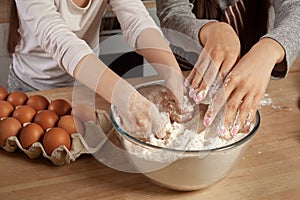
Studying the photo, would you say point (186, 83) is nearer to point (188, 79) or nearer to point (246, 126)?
point (188, 79)

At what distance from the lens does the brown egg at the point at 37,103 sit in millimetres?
958

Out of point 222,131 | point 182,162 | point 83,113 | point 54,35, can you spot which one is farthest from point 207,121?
point 54,35

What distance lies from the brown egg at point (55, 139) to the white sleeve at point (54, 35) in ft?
0.40

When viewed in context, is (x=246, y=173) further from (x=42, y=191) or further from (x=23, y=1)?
(x=23, y=1)

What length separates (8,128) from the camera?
876mm

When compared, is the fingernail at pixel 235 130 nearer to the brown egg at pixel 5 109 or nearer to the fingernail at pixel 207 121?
the fingernail at pixel 207 121

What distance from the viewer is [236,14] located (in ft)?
4.60

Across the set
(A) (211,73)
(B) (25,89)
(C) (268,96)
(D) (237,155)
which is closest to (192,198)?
(D) (237,155)

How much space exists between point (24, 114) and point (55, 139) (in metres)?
0.11

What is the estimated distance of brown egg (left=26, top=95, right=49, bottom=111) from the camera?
37.7 inches

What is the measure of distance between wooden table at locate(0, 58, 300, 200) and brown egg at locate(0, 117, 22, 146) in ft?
0.14

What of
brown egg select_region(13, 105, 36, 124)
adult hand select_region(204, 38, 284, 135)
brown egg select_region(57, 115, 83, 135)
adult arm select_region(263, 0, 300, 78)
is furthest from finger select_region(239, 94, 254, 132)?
brown egg select_region(13, 105, 36, 124)

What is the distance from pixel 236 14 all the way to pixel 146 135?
0.75 meters

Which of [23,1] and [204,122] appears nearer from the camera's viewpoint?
[204,122]
